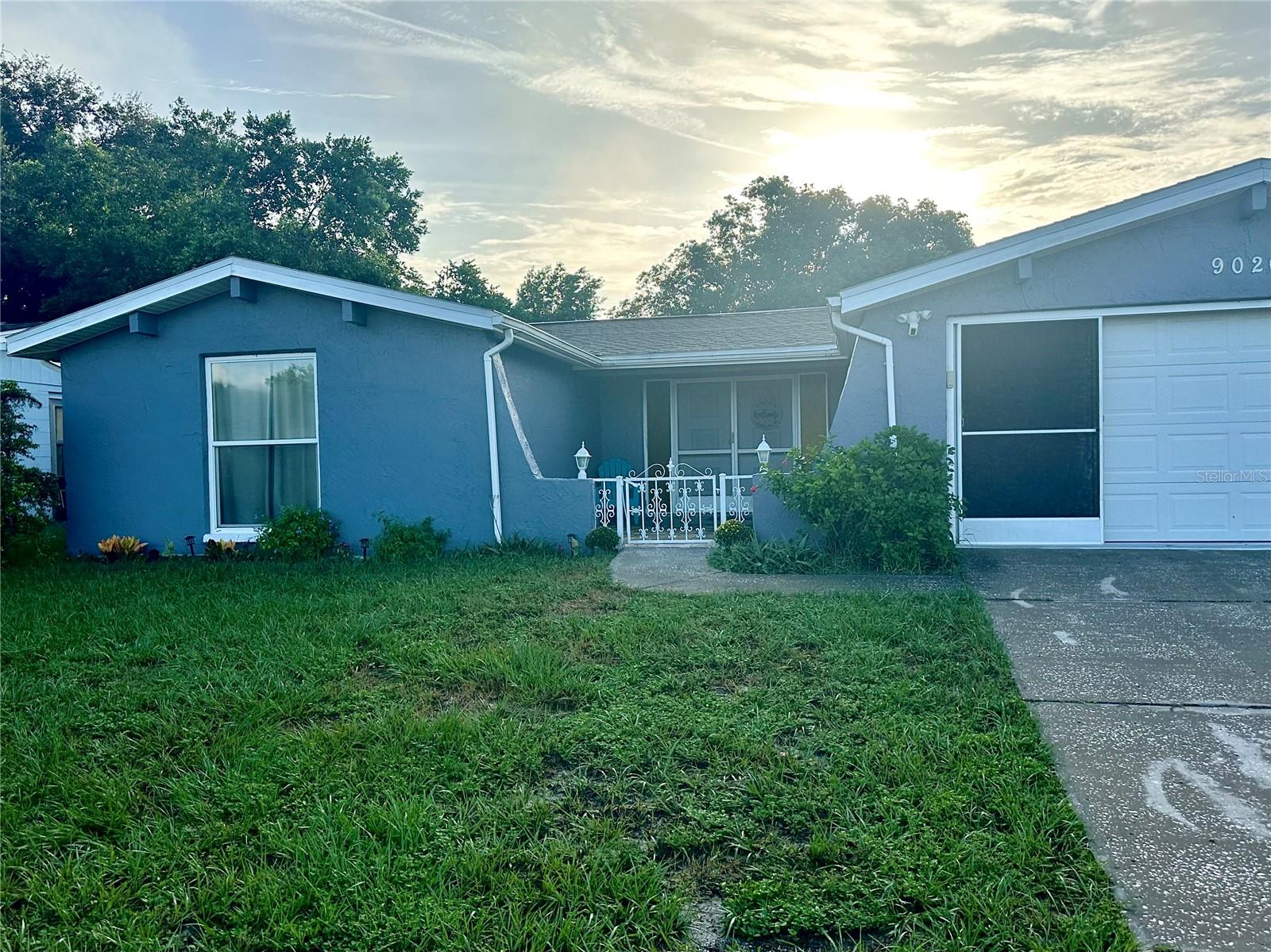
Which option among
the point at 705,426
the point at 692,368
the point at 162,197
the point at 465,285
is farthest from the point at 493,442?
the point at 465,285

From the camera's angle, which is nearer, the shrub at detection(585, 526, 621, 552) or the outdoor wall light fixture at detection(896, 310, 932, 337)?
the outdoor wall light fixture at detection(896, 310, 932, 337)

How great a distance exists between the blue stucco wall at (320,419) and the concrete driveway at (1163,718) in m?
4.95

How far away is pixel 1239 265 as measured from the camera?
7.70 m

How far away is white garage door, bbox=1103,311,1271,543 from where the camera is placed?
7.89 metres

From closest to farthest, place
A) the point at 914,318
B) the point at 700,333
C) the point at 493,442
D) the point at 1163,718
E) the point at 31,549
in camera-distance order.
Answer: the point at 1163,718 → the point at 914,318 → the point at 493,442 → the point at 31,549 → the point at 700,333

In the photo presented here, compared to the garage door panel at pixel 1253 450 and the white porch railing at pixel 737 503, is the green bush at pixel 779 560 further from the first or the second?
the garage door panel at pixel 1253 450

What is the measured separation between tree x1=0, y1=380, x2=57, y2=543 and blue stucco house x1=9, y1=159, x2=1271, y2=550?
1.16 feet

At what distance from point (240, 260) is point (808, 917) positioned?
8927mm

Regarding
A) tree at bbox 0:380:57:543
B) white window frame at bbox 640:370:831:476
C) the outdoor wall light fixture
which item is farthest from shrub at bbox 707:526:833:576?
tree at bbox 0:380:57:543

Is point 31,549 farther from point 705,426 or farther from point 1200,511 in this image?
point 1200,511

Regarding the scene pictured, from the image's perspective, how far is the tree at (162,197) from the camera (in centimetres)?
2133

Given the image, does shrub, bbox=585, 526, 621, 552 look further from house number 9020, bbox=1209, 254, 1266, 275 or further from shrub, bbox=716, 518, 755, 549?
house number 9020, bbox=1209, 254, 1266, 275

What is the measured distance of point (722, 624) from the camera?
18.4 ft

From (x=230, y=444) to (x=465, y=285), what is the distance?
2276 centimetres
